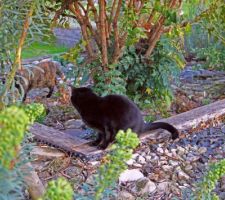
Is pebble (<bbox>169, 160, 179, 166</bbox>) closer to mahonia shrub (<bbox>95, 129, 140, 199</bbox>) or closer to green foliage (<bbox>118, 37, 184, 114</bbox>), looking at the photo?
green foliage (<bbox>118, 37, 184, 114</bbox>)

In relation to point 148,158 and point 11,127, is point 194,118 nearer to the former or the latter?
point 148,158

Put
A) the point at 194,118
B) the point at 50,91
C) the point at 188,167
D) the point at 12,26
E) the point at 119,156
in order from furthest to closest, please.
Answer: the point at 50,91, the point at 194,118, the point at 188,167, the point at 12,26, the point at 119,156

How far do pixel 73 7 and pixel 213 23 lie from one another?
1154 millimetres

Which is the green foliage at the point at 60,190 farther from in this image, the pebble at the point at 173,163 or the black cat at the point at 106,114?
the pebble at the point at 173,163

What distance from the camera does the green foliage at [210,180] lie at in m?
1.07

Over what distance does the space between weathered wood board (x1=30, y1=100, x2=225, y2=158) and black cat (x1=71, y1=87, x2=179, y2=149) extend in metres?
0.11

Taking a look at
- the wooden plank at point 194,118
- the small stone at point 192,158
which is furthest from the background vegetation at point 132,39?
the small stone at point 192,158

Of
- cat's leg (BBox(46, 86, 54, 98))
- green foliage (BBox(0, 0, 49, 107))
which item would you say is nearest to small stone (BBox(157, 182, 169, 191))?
green foliage (BBox(0, 0, 49, 107))

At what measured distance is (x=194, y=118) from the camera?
3795 mm

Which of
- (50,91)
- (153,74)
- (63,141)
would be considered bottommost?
(50,91)

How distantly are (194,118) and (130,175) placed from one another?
959 millimetres

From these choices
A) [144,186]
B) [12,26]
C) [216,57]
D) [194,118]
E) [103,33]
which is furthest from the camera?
[216,57]

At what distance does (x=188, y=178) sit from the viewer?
3.10 meters

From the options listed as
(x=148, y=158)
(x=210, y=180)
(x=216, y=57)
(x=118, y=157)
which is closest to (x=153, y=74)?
(x=148, y=158)
